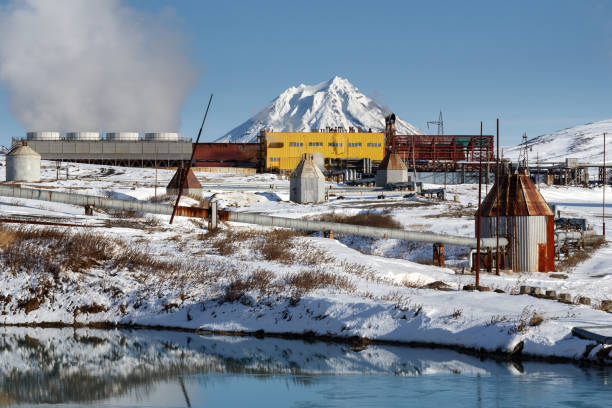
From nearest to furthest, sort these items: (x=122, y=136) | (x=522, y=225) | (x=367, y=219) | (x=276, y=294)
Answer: (x=276, y=294) < (x=522, y=225) < (x=367, y=219) < (x=122, y=136)

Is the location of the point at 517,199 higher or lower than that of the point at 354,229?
higher

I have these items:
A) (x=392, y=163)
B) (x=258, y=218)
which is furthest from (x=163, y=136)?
(x=258, y=218)

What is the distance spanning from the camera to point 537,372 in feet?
54.7

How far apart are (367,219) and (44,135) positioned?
272ft

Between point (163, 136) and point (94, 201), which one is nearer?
point (94, 201)

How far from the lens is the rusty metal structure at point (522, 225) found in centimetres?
3712

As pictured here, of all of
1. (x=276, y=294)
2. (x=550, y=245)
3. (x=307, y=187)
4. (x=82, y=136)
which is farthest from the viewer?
(x=82, y=136)

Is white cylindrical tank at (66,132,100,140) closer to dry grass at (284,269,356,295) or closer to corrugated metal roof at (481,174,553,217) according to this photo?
corrugated metal roof at (481,174,553,217)

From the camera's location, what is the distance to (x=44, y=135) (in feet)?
398

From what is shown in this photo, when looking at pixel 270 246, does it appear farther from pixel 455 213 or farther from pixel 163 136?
pixel 163 136

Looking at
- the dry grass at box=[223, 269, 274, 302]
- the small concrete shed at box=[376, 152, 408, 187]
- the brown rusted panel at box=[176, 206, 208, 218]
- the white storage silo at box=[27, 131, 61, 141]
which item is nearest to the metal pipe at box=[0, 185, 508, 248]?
the brown rusted panel at box=[176, 206, 208, 218]

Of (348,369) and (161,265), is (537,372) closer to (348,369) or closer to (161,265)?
(348,369)

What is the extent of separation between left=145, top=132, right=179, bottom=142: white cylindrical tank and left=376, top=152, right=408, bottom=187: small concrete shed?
42.6 metres

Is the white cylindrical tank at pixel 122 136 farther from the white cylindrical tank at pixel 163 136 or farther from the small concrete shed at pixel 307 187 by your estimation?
the small concrete shed at pixel 307 187
